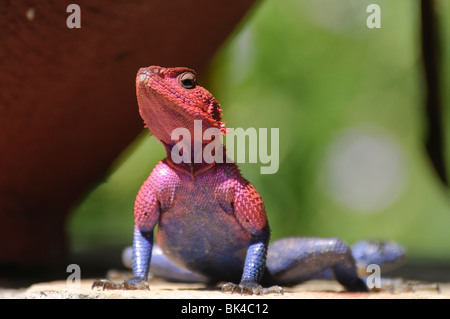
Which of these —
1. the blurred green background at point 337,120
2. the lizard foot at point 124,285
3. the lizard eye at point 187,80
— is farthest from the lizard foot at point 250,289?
the blurred green background at point 337,120

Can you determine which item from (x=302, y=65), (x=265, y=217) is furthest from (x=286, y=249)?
(x=302, y=65)

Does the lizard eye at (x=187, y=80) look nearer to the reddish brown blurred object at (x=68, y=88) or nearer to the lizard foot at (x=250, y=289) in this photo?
the lizard foot at (x=250, y=289)

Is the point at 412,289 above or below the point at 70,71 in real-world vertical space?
below

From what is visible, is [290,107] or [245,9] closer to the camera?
[245,9]

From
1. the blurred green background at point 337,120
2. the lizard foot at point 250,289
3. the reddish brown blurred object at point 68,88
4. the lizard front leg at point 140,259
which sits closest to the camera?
the lizard foot at point 250,289

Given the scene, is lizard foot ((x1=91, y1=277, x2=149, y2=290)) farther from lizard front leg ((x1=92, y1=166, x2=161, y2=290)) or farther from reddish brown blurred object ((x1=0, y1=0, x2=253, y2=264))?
reddish brown blurred object ((x1=0, y1=0, x2=253, y2=264))

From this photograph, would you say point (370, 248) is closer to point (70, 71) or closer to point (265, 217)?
point (265, 217)

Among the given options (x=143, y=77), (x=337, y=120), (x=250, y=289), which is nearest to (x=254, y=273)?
(x=250, y=289)

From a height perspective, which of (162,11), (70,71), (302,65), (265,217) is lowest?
(265,217)
